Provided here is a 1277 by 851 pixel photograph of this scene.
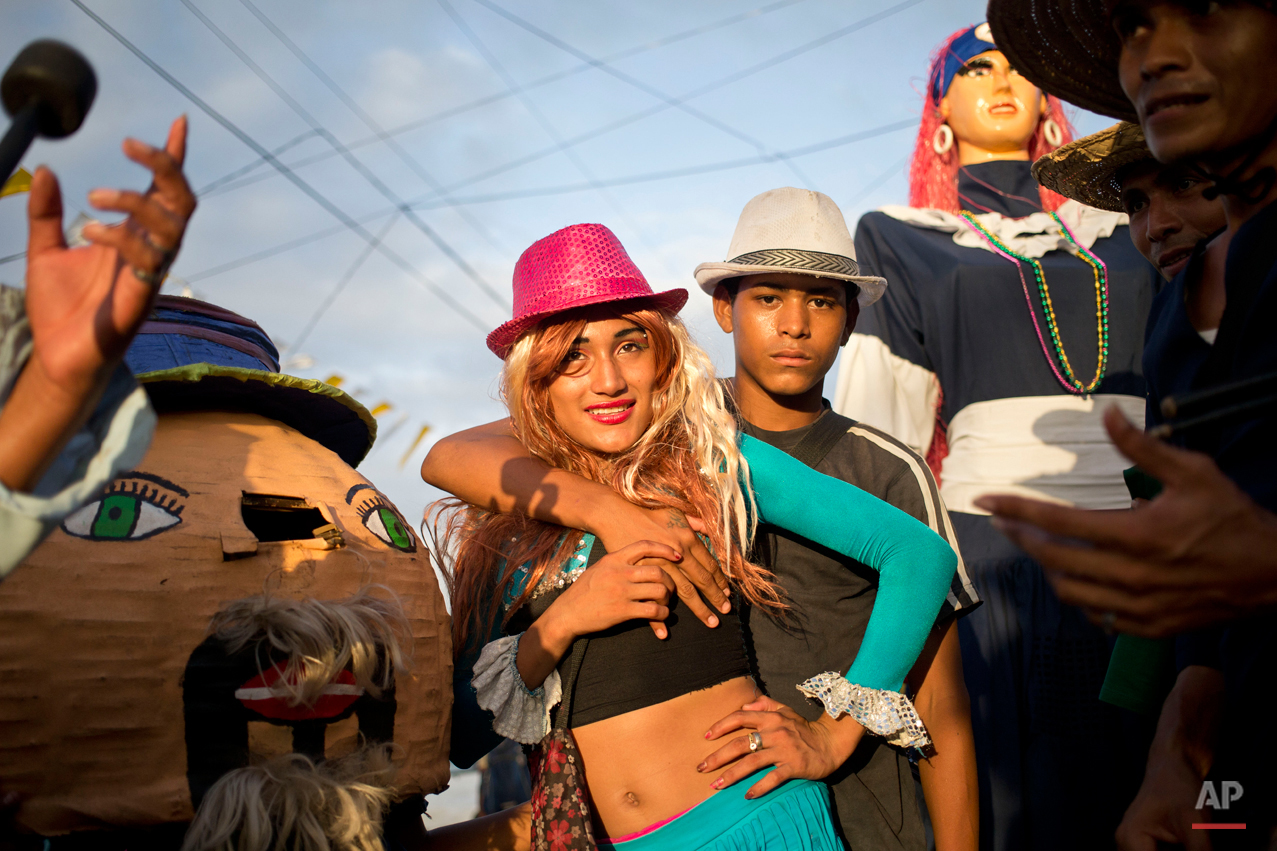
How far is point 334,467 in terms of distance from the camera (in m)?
2.19

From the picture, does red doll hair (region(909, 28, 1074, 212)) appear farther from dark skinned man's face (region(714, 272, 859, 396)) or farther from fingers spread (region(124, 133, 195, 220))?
fingers spread (region(124, 133, 195, 220))

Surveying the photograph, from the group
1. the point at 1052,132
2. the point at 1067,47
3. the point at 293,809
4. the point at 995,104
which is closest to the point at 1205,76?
the point at 1067,47

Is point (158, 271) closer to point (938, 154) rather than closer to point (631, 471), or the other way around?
point (631, 471)

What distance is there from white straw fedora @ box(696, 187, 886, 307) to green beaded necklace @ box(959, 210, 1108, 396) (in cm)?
86

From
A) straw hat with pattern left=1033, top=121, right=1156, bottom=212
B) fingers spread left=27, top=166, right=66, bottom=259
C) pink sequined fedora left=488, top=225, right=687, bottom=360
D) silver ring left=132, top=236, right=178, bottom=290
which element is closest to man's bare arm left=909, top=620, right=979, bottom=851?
pink sequined fedora left=488, top=225, right=687, bottom=360

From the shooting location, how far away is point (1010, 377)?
10.8 feet

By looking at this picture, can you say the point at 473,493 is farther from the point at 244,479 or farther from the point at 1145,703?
the point at 1145,703

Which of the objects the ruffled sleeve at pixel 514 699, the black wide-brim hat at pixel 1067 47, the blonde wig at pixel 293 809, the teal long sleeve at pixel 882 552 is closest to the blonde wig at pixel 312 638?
the blonde wig at pixel 293 809

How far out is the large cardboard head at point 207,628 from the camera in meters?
1.60

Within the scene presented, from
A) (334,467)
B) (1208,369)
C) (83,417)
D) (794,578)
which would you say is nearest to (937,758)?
(794,578)

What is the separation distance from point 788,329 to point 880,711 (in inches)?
42.9

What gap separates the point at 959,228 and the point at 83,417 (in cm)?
323

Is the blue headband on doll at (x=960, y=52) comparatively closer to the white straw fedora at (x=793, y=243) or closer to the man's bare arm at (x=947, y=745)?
the white straw fedora at (x=793, y=243)

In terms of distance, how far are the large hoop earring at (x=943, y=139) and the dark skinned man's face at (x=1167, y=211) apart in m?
1.56
